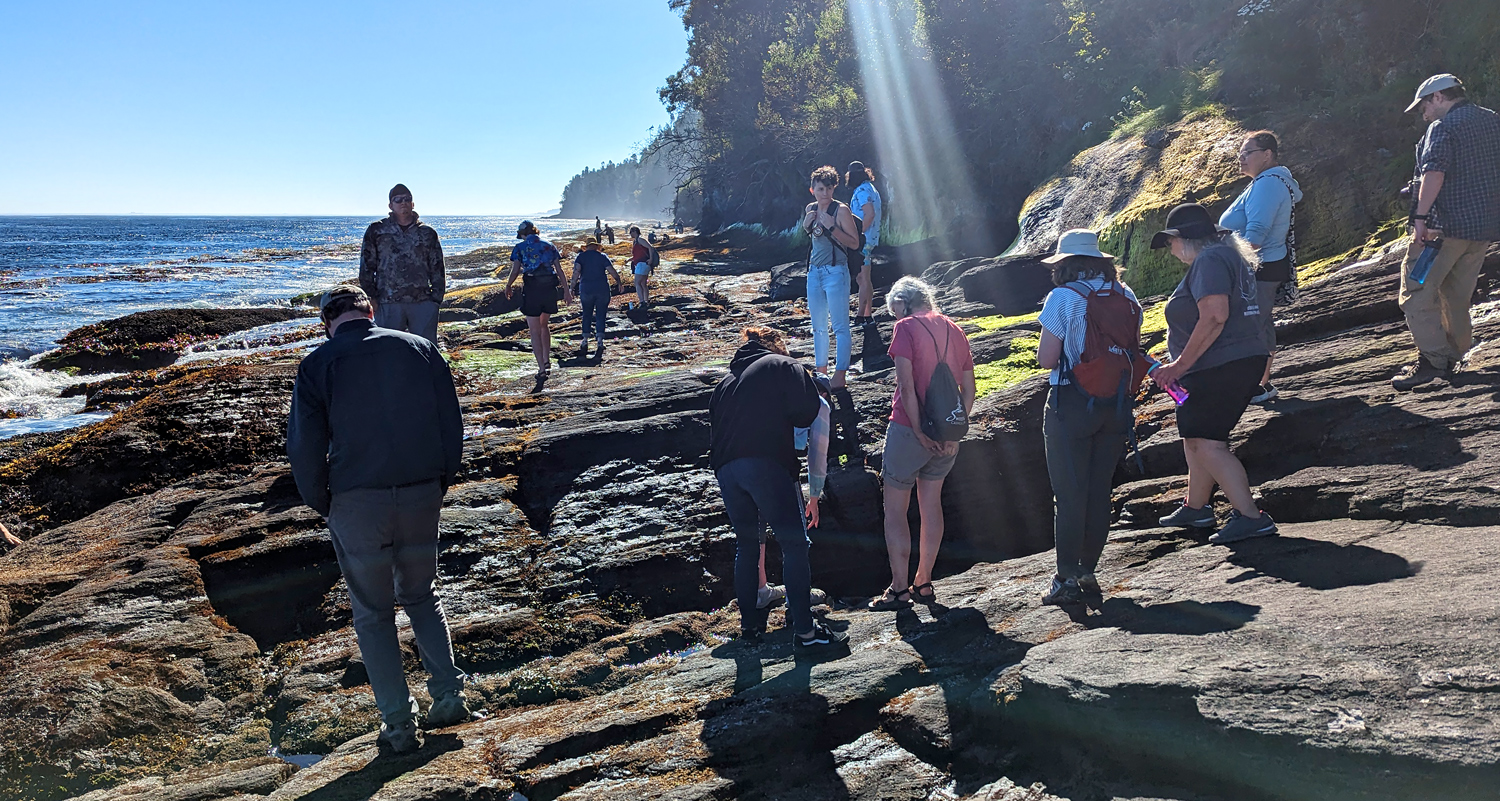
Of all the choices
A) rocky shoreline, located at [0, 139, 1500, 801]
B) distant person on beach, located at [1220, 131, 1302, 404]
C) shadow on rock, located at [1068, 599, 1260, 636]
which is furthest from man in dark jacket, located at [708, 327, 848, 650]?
distant person on beach, located at [1220, 131, 1302, 404]

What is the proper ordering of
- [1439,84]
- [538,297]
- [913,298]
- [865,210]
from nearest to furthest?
1. [913,298]
2. [1439,84]
3. [865,210]
4. [538,297]

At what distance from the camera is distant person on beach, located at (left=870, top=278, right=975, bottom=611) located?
16.9ft

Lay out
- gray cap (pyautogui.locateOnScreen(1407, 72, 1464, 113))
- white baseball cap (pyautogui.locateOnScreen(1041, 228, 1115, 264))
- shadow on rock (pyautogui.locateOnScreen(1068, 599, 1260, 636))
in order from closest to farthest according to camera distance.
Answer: shadow on rock (pyautogui.locateOnScreen(1068, 599, 1260, 636))
white baseball cap (pyautogui.locateOnScreen(1041, 228, 1115, 264))
gray cap (pyautogui.locateOnScreen(1407, 72, 1464, 113))

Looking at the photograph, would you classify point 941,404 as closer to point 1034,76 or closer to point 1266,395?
point 1266,395

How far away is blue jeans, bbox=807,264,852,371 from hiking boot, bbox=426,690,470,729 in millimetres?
5305

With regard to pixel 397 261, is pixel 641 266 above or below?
above

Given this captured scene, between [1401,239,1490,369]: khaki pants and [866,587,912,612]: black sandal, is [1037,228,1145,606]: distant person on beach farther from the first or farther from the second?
[1401,239,1490,369]: khaki pants

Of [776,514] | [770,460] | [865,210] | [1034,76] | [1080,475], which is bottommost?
[776,514]

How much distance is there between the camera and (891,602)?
5457 mm

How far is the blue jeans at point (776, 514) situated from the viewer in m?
4.94

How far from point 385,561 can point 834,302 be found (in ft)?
19.1

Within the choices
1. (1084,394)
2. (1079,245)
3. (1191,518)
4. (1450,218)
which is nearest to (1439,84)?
(1450,218)

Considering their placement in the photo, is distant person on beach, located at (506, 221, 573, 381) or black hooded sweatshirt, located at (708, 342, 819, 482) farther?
distant person on beach, located at (506, 221, 573, 381)

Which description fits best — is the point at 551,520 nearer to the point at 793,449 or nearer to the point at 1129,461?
the point at 793,449
